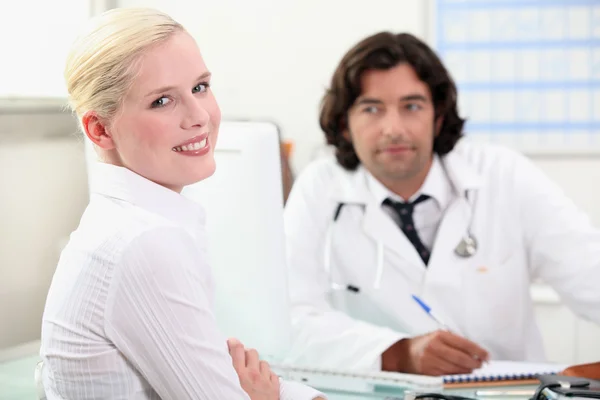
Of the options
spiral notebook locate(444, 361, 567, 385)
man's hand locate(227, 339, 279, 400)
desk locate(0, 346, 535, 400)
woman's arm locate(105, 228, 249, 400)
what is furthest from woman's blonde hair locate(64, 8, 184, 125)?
spiral notebook locate(444, 361, 567, 385)

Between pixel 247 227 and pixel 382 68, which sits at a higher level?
pixel 382 68

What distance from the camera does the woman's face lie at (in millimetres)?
669

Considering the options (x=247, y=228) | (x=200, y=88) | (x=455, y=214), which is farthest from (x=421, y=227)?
(x=200, y=88)

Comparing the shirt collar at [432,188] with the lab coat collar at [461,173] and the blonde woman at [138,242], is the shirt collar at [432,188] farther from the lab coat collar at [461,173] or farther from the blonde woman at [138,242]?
the blonde woman at [138,242]

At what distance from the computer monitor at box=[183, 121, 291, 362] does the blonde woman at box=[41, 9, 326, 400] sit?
24cm

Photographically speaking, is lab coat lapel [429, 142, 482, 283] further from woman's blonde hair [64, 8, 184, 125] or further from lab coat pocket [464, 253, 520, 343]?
woman's blonde hair [64, 8, 184, 125]

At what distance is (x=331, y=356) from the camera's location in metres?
1.36

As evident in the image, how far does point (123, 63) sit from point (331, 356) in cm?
83

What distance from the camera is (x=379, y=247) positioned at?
167 centimetres

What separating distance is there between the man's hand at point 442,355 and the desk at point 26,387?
0.52ft

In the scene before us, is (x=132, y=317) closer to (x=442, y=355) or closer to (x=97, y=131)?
(x=97, y=131)

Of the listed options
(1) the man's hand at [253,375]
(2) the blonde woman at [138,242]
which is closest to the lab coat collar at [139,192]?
(2) the blonde woman at [138,242]

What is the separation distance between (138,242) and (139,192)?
0.08 metres

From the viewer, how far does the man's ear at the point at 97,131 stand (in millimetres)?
687
